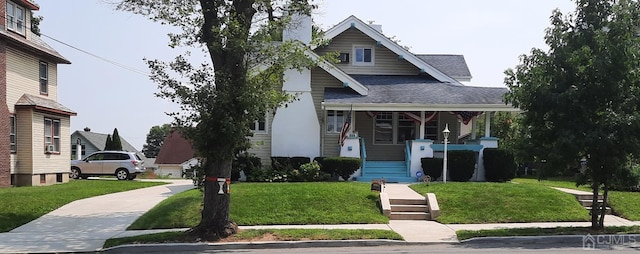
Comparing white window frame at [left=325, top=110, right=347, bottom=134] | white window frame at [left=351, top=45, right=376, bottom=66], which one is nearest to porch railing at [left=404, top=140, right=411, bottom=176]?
white window frame at [left=325, top=110, right=347, bottom=134]

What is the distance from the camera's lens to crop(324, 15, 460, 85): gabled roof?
80.7ft

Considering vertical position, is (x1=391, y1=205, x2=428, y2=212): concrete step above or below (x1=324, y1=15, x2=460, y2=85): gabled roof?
below

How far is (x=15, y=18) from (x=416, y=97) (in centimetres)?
1751

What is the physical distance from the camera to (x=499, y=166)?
Result: 20.7m

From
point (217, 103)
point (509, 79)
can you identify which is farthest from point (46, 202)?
point (509, 79)

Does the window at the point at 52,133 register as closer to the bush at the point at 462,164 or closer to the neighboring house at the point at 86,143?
the bush at the point at 462,164

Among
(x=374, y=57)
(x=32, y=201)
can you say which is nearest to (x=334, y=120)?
(x=374, y=57)

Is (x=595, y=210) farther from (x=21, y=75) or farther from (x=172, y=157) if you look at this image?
(x=172, y=157)

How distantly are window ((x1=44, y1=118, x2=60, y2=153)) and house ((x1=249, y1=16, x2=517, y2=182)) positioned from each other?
9524 millimetres

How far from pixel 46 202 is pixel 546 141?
14.5 m

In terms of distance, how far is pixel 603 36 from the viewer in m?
11.5

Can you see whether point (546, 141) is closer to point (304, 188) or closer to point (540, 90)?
point (540, 90)

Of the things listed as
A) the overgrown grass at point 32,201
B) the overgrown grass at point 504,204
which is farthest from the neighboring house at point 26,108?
the overgrown grass at point 504,204

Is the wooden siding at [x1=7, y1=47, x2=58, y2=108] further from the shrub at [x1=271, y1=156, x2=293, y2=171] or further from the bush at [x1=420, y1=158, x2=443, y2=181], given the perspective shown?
the bush at [x1=420, y1=158, x2=443, y2=181]
